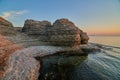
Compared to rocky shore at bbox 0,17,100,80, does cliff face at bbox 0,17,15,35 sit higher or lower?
higher

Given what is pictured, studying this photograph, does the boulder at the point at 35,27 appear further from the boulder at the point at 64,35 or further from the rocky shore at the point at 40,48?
the boulder at the point at 64,35

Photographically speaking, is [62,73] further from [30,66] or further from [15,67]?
[15,67]

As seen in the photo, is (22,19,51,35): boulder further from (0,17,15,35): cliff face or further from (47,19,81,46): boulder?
(47,19,81,46): boulder

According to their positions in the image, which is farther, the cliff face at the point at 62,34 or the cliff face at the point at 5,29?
A: the cliff face at the point at 62,34

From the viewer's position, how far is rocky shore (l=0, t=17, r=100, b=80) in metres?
16.3

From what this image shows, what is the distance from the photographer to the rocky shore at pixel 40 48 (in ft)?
53.5

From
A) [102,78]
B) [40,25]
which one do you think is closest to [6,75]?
[102,78]

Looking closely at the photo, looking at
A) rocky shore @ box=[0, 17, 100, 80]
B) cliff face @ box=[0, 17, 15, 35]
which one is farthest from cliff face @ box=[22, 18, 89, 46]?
cliff face @ box=[0, 17, 15, 35]

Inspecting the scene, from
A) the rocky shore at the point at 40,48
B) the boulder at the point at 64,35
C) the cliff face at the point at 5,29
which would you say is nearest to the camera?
the rocky shore at the point at 40,48

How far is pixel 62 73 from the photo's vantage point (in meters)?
16.8

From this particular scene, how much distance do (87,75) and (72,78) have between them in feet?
8.03

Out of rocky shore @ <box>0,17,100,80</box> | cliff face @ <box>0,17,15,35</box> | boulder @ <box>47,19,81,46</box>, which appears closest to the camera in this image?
rocky shore @ <box>0,17,100,80</box>

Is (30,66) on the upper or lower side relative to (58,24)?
lower

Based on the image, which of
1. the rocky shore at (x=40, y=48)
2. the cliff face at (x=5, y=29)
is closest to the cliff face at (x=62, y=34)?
the rocky shore at (x=40, y=48)
